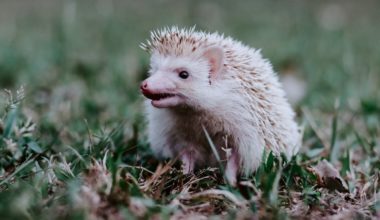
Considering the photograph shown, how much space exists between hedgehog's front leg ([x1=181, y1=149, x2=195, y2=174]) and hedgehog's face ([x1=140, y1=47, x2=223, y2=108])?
35cm

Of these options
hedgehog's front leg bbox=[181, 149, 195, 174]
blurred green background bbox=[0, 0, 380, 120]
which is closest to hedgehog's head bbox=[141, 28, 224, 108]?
hedgehog's front leg bbox=[181, 149, 195, 174]

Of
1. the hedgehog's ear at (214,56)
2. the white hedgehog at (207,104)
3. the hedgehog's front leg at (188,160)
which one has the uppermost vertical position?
the hedgehog's ear at (214,56)

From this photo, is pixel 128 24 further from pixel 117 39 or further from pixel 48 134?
pixel 48 134

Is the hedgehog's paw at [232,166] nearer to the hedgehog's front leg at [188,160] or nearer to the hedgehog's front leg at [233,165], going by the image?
the hedgehog's front leg at [233,165]

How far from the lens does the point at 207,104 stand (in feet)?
12.8

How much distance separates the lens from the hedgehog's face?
12.5 feet

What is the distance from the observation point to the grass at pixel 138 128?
3.30 m

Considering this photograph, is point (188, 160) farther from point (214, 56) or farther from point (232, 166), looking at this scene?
point (214, 56)

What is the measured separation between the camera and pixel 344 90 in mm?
6738

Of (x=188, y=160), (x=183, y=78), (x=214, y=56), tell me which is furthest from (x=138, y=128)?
(x=214, y=56)

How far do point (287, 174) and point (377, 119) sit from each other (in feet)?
6.94

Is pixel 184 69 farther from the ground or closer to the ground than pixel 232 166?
farther from the ground

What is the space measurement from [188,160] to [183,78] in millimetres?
518

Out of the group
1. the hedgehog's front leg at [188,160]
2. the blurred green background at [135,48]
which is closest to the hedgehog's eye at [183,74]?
the hedgehog's front leg at [188,160]
